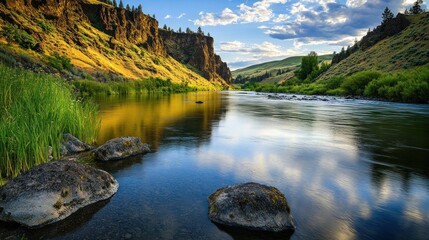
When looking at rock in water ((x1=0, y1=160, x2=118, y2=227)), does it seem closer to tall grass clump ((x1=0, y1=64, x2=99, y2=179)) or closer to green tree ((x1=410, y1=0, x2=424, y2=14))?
tall grass clump ((x1=0, y1=64, x2=99, y2=179))

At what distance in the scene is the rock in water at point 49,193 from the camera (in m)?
5.66

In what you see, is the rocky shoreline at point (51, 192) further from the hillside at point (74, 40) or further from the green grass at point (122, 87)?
the hillside at point (74, 40)

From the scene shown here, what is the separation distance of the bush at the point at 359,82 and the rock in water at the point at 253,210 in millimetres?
66427

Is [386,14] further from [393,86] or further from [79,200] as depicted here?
[79,200]

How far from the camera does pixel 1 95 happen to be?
10078mm

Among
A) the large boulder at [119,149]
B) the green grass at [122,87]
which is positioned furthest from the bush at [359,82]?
the large boulder at [119,149]

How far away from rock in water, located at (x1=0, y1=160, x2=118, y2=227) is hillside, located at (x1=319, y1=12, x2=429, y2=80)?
87997 mm

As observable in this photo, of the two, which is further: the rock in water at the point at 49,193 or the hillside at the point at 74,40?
the hillside at the point at 74,40

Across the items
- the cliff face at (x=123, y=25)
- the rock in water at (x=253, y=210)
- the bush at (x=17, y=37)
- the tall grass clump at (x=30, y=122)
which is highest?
the cliff face at (x=123, y=25)

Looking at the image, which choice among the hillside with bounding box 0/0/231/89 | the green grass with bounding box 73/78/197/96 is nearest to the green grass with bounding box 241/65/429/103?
the green grass with bounding box 73/78/197/96

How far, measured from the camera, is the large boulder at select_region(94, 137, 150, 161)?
1064 centimetres

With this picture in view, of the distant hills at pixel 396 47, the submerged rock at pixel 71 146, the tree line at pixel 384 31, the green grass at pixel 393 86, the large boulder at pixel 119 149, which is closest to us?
the large boulder at pixel 119 149

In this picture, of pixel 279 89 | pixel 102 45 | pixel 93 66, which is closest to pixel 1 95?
pixel 93 66

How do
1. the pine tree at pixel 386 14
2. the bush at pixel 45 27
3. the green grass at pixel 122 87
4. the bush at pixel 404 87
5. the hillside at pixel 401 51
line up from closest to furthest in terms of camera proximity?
the bush at pixel 404 87
the green grass at pixel 122 87
the hillside at pixel 401 51
the bush at pixel 45 27
the pine tree at pixel 386 14
